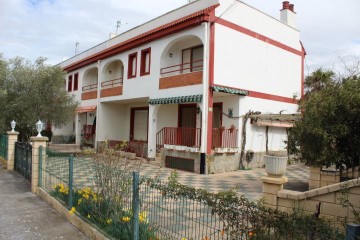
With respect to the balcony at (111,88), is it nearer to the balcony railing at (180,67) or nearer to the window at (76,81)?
the balcony railing at (180,67)

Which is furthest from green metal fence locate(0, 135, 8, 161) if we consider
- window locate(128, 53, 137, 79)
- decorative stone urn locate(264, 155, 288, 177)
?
decorative stone urn locate(264, 155, 288, 177)

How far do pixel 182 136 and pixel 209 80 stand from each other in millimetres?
2887

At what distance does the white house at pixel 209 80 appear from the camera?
47.2ft

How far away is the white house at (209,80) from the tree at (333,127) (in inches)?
270

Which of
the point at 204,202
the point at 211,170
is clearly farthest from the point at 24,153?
the point at 204,202

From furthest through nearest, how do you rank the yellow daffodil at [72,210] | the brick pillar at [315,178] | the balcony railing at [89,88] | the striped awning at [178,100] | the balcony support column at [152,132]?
the balcony railing at [89,88] → the balcony support column at [152,132] → the striped awning at [178,100] → the brick pillar at [315,178] → the yellow daffodil at [72,210]

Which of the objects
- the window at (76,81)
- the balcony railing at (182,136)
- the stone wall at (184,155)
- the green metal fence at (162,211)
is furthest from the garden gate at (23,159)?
the window at (76,81)

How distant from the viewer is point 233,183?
1175 cm

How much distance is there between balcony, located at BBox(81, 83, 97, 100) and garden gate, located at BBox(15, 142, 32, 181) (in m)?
10.4

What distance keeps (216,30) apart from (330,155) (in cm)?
897

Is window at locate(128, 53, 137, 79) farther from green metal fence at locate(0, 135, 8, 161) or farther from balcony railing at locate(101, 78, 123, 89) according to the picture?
green metal fence at locate(0, 135, 8, 161)

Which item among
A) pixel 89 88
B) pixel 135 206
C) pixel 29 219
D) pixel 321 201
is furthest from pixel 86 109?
pixel 321 201

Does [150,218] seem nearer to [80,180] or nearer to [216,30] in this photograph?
[80,180]

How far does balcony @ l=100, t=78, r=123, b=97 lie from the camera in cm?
2059
